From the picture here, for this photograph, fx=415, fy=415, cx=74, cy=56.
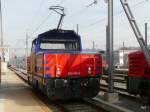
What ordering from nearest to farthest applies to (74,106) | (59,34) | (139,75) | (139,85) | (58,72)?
(139,85) → (139,75) → (58,72) → (74,106) → (59,34)

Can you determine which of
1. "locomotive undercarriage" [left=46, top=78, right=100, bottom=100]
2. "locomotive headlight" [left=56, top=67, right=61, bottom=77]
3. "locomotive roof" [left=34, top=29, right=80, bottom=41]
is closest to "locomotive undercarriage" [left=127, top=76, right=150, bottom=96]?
"locomotive undercarriage" [left=46, top=78, right=100, bottom=100]

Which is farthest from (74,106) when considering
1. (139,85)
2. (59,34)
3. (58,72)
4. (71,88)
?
(59,34)

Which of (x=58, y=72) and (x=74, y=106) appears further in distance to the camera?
(x=74, y=106)

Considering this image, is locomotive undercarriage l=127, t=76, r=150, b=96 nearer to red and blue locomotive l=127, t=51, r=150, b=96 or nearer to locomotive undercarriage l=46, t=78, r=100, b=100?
red and blue locomotive l=127, t=51, r=150, b=96

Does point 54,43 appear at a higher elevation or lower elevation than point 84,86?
higher

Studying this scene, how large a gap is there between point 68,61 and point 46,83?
4.09 feet

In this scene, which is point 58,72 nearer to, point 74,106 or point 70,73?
point 70,73

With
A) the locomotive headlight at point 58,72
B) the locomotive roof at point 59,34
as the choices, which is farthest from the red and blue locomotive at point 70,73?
the locomotive roof at point 59,34

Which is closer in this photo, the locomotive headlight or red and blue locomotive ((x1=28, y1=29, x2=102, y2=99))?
red and blue locomotive ((x1=28, y1=29, x2=102, y2=99))

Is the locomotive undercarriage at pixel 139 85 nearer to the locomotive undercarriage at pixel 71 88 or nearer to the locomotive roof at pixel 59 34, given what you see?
the locomotive undercarriage at pixel 71 88

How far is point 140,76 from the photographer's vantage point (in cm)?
1465

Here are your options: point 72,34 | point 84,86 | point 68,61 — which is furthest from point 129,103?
point 72,34

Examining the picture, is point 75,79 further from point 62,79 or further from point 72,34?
point 72,34

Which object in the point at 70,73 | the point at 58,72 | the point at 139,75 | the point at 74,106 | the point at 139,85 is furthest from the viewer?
the point at 70,73
